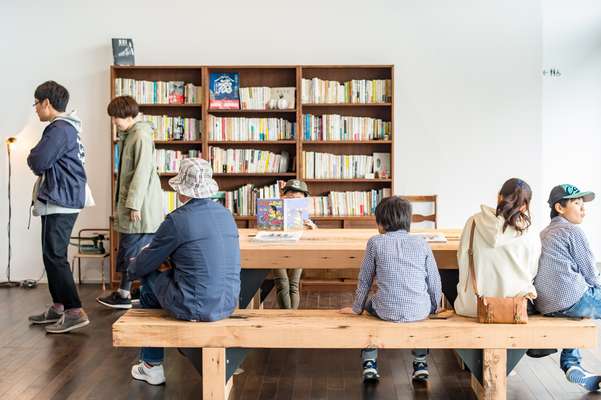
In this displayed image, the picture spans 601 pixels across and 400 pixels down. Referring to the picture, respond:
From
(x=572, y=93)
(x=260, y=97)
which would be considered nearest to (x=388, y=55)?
(x=260, y=97)

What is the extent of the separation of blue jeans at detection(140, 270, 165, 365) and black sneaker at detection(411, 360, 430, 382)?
4.42 feet

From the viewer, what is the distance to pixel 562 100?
700 centimetres

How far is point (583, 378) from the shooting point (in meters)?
3.72


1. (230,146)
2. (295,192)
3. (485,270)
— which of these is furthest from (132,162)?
(485,270)

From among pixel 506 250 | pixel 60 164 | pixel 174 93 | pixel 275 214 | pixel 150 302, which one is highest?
pixel 174 93

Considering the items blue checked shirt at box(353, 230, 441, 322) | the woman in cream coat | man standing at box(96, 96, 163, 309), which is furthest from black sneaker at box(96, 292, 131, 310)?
the woman in cream coat

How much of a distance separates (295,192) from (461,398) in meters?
2.19

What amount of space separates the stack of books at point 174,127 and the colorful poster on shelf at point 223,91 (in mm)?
263

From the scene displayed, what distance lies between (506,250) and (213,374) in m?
1.47

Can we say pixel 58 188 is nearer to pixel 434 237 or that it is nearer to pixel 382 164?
pixel 434 237

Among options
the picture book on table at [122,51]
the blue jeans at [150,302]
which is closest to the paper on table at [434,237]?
the blue jeans at [150,302]

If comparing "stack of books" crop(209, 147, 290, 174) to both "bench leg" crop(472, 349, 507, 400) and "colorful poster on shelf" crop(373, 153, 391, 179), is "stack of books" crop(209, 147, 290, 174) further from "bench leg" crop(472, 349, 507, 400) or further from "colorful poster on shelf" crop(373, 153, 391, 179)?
"bench leg" crop(472, 349, 507, 400)

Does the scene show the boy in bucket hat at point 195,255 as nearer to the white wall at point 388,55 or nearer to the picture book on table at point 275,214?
the picture book on table at point 275,214

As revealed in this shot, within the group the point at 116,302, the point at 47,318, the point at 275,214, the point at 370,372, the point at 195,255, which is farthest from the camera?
the point at 116,302
